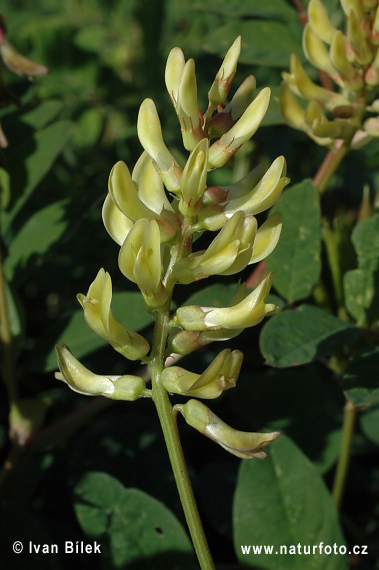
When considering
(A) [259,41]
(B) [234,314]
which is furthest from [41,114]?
(B) [234,314]

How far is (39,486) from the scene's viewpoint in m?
1.46

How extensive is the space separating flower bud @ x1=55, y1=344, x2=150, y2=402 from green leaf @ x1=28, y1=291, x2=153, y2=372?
15.2 inches

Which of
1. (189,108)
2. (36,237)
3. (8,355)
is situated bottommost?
(8,355)

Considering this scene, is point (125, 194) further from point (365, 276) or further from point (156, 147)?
point (365, 276)

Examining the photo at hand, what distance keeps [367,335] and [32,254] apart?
777mm

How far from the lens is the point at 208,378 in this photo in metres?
0.72

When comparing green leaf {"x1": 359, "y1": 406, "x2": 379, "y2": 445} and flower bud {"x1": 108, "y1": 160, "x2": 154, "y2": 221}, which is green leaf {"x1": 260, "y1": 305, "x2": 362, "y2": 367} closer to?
flower bud {"x1": 108, "y1": 160, "x2": 154, "y2": 221}

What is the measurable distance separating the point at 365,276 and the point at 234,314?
538mm

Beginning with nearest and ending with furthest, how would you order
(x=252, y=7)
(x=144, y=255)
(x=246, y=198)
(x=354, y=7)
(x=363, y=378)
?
(x=144, y=255) < (x=246, y=198) < (x=363, y=378) < (x=354, y=7) < (x=252, y=7)

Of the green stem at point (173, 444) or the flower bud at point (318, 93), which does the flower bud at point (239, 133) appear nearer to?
the green stem at point (173, 444)

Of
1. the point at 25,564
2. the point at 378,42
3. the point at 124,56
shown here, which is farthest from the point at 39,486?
the point at 124,56

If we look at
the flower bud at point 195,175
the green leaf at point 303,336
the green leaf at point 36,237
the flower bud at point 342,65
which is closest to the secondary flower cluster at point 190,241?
the flower bud at point 195,175

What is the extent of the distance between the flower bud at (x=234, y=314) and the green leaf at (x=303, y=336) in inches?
8.5

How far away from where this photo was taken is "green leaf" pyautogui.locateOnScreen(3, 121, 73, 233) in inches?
56.2
